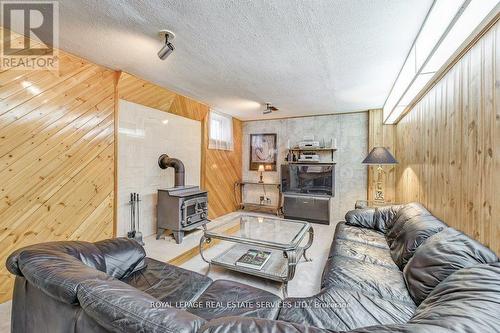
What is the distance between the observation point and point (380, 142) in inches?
176

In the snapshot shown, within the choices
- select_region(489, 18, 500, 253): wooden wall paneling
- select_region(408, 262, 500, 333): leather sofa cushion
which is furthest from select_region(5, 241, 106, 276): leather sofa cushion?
select_region(489, 18, 500, 253): wooden wall paneling

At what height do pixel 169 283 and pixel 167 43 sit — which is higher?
pixel 167 43

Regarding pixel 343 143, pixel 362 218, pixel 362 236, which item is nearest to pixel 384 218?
pixel 362 218

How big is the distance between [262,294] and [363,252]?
49.4 inches

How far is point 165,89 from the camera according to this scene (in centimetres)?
350

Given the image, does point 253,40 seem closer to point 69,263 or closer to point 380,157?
point 69,263

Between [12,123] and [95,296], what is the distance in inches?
83.3

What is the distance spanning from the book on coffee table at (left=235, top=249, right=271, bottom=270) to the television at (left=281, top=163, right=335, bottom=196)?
8.49 ft

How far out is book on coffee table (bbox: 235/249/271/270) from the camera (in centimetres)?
227

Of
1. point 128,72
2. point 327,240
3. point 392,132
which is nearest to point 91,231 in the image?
point 128,72

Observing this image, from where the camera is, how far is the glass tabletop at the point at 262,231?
226 centimetres

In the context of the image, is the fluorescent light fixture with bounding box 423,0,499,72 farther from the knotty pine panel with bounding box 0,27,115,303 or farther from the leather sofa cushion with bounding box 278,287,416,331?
the knotty pine panel with bounding box 0,27,115,303

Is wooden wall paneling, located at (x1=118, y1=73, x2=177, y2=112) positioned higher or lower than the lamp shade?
higher

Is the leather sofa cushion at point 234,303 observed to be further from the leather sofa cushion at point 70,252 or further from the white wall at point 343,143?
the white wall at point 343,143
